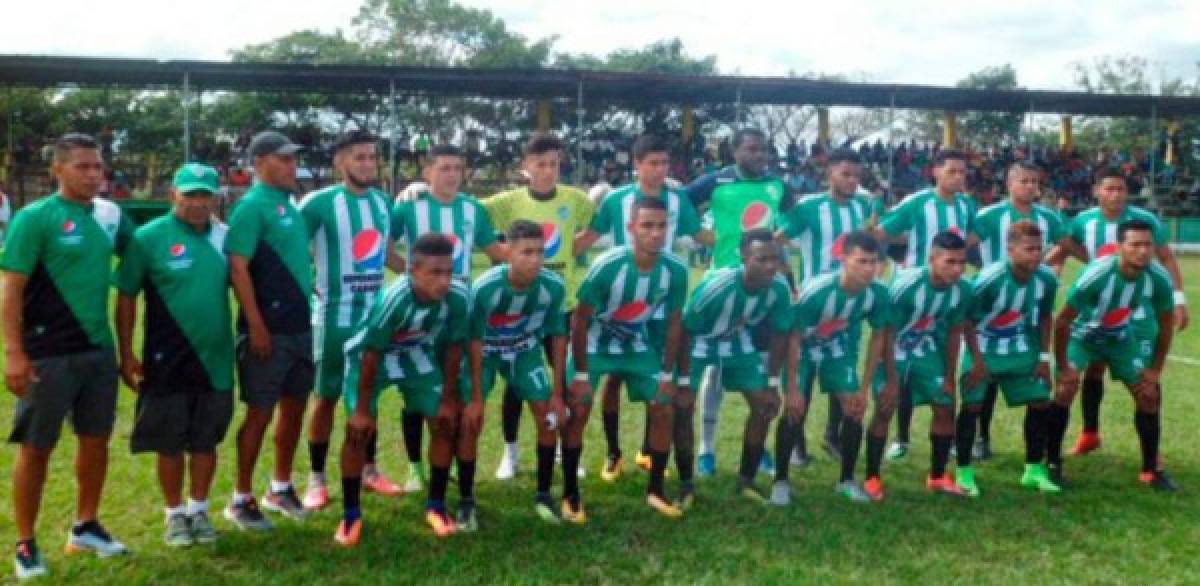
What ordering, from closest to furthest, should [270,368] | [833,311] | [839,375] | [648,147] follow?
[270,368] < [833,311] < [839,375] < [648,147]

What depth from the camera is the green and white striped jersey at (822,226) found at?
687 cm

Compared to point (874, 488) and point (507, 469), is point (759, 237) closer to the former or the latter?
point (874, 488)

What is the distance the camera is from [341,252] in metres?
5.69

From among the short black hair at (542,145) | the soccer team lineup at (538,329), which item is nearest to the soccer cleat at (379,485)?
the soccer team lineup at (538,329)

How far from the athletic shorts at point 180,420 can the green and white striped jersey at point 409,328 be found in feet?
2.33

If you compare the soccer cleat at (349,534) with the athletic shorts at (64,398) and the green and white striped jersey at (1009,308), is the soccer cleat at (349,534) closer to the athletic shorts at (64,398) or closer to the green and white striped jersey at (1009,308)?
the athletic shorts at (64,398)

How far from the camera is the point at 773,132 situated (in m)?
47.8

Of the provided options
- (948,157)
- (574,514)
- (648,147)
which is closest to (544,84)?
(948,157)

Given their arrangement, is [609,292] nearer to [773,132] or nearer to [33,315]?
[33,315]

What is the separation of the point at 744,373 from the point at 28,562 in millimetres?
3776

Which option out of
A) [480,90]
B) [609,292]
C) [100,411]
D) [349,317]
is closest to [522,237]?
[609,292]

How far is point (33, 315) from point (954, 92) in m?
27.5

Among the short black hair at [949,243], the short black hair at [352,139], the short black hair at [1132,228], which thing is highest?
the short black hair at [352,139]

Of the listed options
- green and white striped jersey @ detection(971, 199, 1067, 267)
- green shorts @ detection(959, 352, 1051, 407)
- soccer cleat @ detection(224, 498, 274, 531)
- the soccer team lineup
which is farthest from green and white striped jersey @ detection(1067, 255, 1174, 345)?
soccer cleat @ detection(224, 498, 274, 531)
